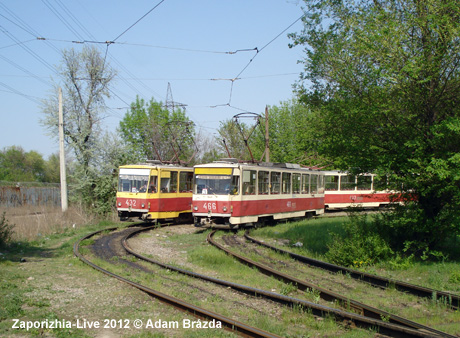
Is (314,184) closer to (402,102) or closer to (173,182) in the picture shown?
(173,182)

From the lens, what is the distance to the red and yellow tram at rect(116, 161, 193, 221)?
2066 cm

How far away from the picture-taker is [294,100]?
167ft

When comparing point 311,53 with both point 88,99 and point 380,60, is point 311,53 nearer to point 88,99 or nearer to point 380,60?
point 380,60

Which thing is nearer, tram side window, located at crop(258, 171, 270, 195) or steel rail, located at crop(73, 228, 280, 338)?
steel rail, located at crop(73, 228, 280, 338)

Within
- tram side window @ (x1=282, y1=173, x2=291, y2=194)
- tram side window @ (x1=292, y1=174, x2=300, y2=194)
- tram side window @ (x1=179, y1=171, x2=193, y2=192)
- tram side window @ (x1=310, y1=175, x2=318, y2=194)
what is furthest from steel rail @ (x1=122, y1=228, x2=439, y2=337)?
tram side window @ (x1=310, y1=175, x2=318, y2=194)

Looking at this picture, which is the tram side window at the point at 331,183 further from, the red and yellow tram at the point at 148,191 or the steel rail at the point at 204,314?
the steel rail at the point at 204,314

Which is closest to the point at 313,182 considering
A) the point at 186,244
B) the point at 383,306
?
the point at 186,244

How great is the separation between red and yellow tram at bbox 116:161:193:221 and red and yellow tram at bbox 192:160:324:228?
2.69 metres

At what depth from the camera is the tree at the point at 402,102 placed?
10.9 meters

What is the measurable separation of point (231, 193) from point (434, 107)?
8.89 meters

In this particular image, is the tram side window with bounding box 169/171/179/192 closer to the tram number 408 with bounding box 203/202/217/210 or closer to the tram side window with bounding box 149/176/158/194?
the tram side window with bounding box 149/176/158/194

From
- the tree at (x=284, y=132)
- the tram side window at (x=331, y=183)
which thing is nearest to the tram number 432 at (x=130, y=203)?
the tram side window at (x=331, y=183)

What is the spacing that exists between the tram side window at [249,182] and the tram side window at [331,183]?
43.5ft

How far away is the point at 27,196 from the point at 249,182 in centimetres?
2446
